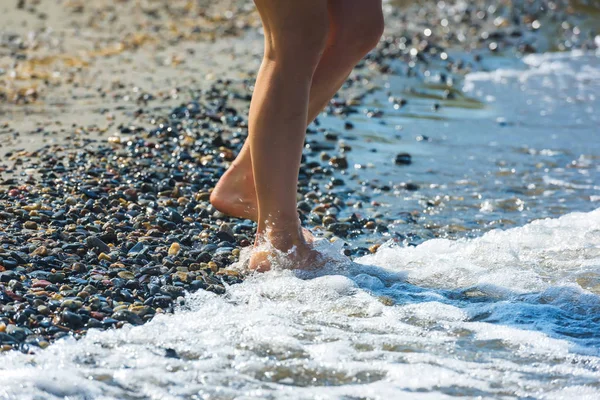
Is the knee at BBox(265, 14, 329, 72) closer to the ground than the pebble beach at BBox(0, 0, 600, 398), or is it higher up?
higher up

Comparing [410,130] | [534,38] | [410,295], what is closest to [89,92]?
[410,130]

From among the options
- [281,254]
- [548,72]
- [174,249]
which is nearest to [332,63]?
[281,254]

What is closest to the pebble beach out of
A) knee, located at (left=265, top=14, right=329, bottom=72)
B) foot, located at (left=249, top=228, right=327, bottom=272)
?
foot, located at (left=249, top=228, right=327, bottom=272)

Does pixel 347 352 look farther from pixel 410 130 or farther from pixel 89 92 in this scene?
pixel 89 92

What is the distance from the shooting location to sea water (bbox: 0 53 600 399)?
271 cm

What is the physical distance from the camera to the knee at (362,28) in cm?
372

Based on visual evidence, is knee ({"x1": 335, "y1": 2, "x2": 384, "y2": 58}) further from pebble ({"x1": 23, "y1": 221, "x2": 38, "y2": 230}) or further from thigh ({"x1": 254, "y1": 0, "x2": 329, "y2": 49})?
pebble ({"x1": 23, "y1": 221, "x2": 38, "y2": 230})

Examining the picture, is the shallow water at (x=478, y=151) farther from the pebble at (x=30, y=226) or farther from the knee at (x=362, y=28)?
the pebble at (x=30, y=226)

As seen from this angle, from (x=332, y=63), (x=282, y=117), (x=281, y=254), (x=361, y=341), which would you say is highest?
(x=332, y=63)

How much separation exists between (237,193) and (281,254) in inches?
22.6

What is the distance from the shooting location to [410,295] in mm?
3539

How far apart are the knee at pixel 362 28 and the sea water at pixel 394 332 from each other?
921mm

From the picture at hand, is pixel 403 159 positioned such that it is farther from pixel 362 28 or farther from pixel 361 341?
pixel 361 341

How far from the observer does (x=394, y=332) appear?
314 cm
